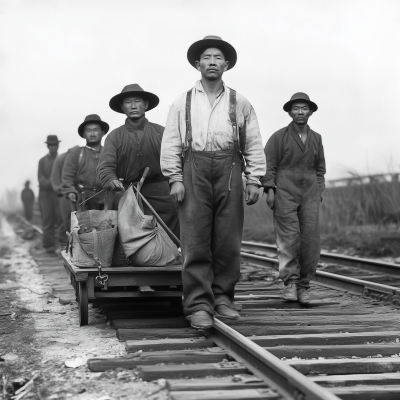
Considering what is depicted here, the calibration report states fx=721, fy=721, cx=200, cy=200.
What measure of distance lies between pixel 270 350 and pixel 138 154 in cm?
273

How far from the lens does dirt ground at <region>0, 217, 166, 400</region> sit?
13.1ft

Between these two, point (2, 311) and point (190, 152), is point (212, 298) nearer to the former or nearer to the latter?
point (190, 152)

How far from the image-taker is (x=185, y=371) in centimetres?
420

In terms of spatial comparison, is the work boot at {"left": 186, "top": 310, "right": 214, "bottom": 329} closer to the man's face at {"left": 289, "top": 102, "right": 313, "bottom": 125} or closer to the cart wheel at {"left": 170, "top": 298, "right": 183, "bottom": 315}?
the cart wheel at {"left": 170, "top": 298, "right": 183, "bottom": 315}

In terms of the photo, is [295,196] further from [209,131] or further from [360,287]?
[209,131]

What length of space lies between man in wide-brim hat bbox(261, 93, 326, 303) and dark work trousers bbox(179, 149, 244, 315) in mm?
1588

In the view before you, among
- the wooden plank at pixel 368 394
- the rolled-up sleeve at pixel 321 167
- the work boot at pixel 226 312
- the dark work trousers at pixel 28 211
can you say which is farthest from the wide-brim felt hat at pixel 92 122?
the dark work trousers at pixel 28 211

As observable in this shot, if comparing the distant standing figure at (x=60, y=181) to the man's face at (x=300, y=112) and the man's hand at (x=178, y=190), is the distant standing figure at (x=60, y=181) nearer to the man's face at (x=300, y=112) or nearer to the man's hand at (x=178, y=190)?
the man's face at (x=300, y=112)

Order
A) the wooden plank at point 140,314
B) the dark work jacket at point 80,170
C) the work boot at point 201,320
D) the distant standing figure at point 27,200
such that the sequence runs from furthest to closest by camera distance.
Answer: the distant standing figure at point 27,200
the dark work jacket at point 80,170
the wooden plank at point 140,314
the work boot at point 201,320

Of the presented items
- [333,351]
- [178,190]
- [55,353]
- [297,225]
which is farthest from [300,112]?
[55,353]

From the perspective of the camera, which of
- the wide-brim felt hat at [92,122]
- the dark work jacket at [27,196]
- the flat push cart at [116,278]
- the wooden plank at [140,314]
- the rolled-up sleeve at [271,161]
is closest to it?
the flat push cart at [116,278]

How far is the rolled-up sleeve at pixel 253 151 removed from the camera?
560 cm

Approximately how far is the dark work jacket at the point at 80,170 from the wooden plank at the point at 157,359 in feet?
16.6

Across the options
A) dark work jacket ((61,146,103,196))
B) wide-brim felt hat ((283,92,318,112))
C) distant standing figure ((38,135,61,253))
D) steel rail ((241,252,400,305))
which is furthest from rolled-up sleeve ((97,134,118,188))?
distant standing figure ((38,135,61,253))
